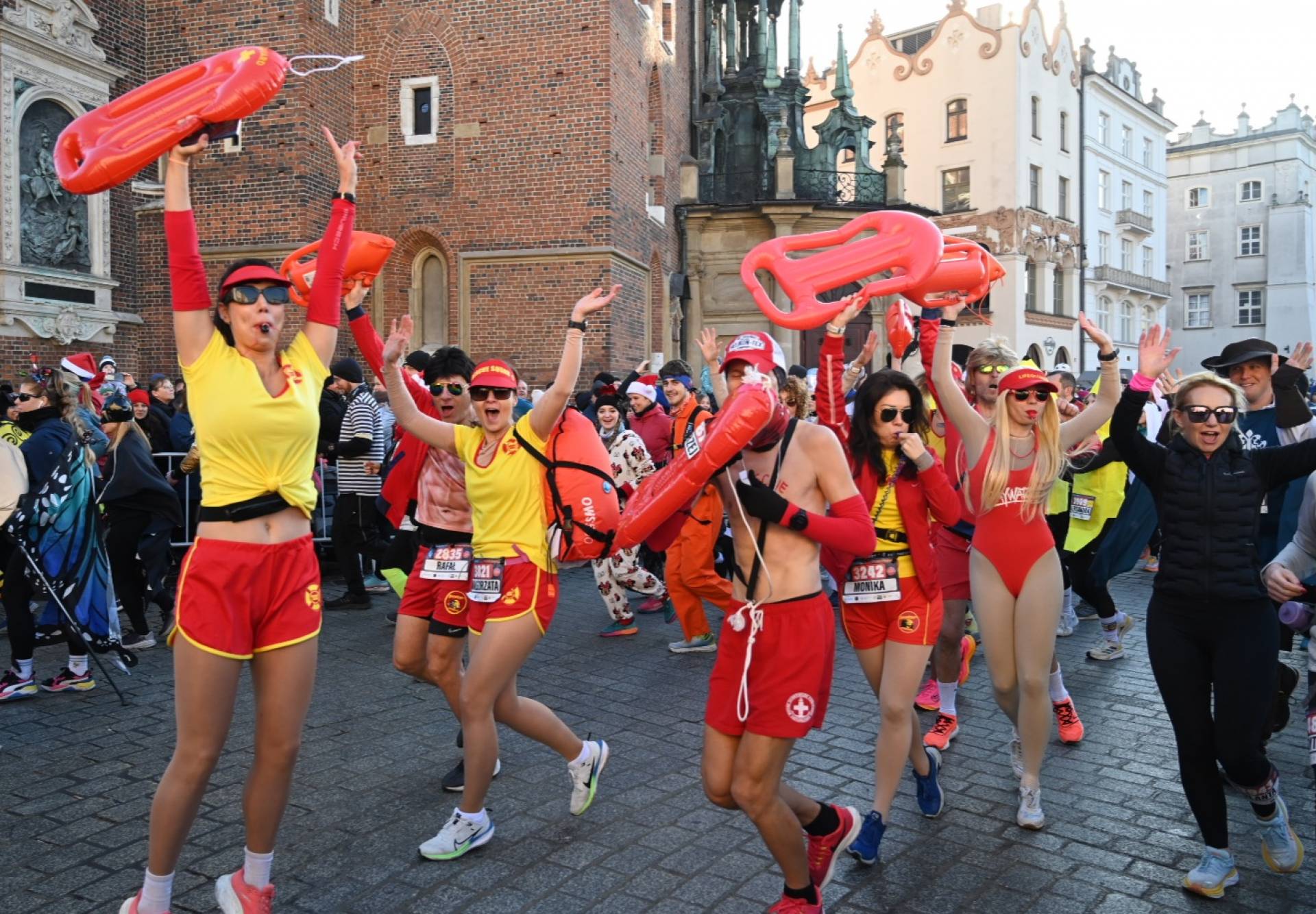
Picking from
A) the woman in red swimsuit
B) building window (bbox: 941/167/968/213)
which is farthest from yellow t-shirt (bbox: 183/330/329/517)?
building window (bbox: 941/167/968/213)

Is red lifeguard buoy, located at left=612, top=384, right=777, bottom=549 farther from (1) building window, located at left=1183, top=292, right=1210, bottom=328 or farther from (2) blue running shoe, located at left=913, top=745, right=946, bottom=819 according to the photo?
(1) building window, located at left=1183, top=292, right=1210, bottom=328

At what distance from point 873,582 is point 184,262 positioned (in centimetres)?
292

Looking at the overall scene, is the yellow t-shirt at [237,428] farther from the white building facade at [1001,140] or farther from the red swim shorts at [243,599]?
the white building facade at [1001,140]

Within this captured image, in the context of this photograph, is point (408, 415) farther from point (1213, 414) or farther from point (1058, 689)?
point (1058, 689)

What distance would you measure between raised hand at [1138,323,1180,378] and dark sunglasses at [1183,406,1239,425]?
49 cm

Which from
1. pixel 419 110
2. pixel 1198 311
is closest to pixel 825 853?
pixel 419 110

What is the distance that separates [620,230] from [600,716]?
13930 mm

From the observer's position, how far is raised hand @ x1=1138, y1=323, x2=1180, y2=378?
4707mm

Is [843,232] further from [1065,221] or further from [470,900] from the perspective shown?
[1065,221]

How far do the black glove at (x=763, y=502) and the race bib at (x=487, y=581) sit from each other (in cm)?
138

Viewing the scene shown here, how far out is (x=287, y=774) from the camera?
147 inches

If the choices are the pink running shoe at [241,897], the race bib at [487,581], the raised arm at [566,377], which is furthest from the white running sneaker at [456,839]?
the raised arm at [566,377]

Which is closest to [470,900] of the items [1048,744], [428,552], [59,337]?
[428,552]

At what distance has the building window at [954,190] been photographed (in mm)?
44844
